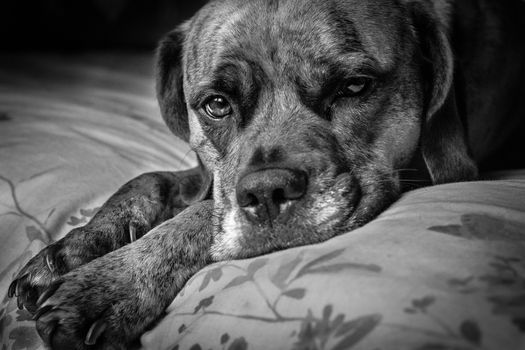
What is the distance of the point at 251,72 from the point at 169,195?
0.70 metres

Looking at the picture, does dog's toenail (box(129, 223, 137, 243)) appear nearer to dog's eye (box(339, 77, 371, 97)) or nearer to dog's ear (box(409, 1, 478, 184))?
dog's eye (box(339, 77, 371, 97))

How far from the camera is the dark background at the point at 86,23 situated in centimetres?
551

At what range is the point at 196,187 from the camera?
2668 mm

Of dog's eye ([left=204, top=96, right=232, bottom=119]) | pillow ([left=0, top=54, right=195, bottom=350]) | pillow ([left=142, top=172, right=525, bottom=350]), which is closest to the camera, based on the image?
pillow ([left=142, top=172, right=525, bottom=350])

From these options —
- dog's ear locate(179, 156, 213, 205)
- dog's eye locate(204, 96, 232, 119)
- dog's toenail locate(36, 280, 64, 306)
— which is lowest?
dog's toenail locate(36, 280, 64, 306)

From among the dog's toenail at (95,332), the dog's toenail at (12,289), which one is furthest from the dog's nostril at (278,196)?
the dog's toenail at (12,289)

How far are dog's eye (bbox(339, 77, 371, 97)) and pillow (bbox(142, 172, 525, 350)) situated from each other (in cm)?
63

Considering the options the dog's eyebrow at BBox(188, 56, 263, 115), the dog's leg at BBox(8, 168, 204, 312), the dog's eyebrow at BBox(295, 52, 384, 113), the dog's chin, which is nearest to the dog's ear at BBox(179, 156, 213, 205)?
the dog's leg at BBox(8, 168, 204, 312)

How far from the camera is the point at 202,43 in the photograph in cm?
259

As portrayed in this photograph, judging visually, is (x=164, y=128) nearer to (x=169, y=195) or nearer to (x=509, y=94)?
Result: (x=169, y=195)

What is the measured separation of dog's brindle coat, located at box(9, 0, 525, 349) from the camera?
1881 mm

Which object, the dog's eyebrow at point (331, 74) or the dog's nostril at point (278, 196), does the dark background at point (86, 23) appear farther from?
the dog's nostril at point (278, 196)

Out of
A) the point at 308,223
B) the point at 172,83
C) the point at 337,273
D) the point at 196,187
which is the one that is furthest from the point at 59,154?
the point at 337,273

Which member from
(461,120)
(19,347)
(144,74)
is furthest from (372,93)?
(144,74)
